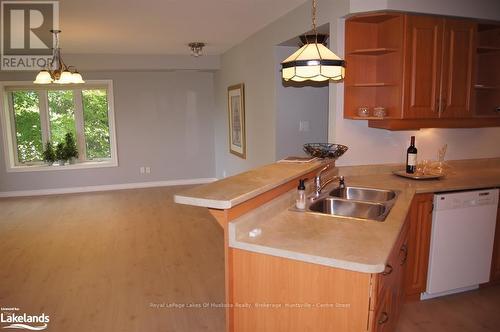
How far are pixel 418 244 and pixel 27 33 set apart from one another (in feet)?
15.5

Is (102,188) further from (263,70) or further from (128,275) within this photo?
(263,70)

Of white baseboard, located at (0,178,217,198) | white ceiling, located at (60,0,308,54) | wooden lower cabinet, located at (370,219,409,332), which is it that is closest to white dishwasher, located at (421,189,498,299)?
wooden lower cabinet, located at (370,219,409,332)

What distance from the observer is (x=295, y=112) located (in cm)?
426

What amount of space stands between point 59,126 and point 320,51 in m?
6.29

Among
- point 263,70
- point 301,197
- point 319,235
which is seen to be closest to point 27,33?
point 263,70

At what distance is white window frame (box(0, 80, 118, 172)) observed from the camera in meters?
6.56

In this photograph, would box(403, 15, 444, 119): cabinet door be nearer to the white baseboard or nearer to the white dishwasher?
the white dishwasher

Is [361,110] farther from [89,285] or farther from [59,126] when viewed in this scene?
[59,126]

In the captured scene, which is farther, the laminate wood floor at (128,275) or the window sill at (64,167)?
the window sill at (64,167)

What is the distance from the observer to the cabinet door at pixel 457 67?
312 cm

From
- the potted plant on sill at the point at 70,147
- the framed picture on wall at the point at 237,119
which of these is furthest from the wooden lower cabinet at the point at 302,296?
the potted plant on sill at the point at 70,147

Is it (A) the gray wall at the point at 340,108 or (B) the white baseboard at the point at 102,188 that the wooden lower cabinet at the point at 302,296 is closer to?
(A) the gray wall at the point at 340,108

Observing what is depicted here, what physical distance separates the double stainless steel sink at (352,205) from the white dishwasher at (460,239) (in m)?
0.41

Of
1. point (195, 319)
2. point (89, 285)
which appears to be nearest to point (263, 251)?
point (195, 319)
